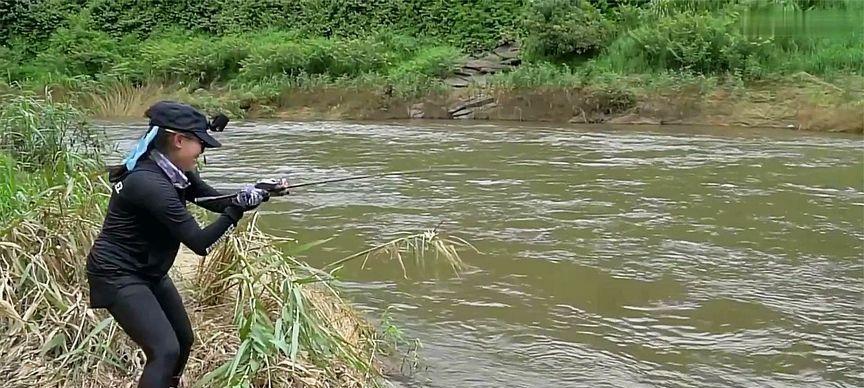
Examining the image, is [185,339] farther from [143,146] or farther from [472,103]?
[472,103]

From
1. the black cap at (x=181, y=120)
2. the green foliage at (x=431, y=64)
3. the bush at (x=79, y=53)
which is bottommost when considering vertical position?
the green foliage at (x=431, y=64)

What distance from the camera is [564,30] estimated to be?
2200 centimetres

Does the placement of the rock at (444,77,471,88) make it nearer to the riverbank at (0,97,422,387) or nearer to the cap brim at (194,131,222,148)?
the riverbank at (0,97,422,387)

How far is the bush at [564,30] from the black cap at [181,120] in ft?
62.4

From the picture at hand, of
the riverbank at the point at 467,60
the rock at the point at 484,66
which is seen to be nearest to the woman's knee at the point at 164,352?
the riverbank at the point at 467,60

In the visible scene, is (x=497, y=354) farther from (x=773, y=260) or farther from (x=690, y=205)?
(x=690, y=205)

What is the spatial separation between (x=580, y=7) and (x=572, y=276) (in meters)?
16.6

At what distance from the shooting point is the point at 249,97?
22172 mm

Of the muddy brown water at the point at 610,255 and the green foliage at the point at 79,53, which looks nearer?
the muddy brown water at the point at 610,255

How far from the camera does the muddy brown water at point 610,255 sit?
538cm

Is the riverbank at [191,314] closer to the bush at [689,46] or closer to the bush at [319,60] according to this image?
the bush at [689,46]

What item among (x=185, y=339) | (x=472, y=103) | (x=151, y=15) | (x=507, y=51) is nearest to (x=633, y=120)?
(x=472, y=103)

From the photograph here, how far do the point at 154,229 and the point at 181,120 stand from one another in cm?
45

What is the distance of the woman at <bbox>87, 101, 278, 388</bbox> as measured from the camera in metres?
3.45
